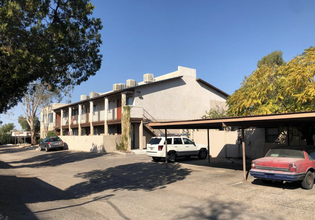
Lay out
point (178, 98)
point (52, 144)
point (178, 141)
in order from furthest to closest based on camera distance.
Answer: point (52, 144), point (178, 98), point (178, 141)

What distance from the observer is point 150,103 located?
27.8 m

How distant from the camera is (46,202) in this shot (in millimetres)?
8227

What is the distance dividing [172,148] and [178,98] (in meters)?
13.1

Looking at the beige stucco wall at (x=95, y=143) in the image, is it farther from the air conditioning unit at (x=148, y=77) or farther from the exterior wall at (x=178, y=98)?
the air conditioning unit at (x=148, y=77)

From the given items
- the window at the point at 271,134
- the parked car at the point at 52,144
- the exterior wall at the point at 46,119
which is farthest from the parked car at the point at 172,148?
the exterior wall at the point at 46,119

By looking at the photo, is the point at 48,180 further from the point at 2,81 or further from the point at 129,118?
the point at 129,118

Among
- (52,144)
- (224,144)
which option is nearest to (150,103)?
(224,144)

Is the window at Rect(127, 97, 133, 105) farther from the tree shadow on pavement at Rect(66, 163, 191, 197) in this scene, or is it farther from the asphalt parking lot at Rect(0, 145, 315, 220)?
the asphalt parking lot at Rect(0, 145, 315, 220)

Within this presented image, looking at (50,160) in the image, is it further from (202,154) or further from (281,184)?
(281,184)

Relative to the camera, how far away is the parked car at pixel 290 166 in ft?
28.3

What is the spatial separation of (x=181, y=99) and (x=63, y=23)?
20566 mm

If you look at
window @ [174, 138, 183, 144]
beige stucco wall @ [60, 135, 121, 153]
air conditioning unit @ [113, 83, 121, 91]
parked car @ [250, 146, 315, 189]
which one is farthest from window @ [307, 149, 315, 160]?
air conditioning unit @ [113, 83, 121, 91]

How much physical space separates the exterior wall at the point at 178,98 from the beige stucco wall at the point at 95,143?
4.34 meters

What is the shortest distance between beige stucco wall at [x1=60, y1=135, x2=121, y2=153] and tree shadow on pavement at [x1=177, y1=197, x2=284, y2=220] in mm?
18965
